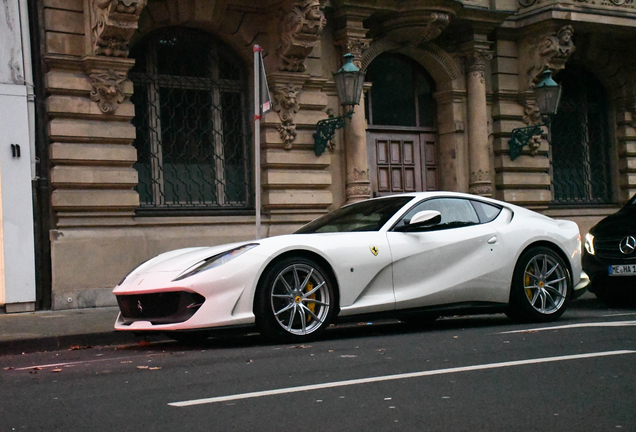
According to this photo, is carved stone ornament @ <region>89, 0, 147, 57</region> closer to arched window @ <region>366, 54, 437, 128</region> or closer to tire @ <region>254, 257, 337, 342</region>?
arched window @ <region>366, 54, 437, 128</region>

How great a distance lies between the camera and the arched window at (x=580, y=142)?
18891mm

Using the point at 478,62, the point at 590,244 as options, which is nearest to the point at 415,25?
the point at 478,62

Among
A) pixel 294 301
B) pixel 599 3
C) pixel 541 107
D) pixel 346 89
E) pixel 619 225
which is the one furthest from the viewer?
pixel 599 3

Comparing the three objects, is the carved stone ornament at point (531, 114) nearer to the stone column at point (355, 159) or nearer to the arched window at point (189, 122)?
the stone column at point (355, 159)

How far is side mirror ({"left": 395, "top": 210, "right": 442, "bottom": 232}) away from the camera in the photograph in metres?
8.04

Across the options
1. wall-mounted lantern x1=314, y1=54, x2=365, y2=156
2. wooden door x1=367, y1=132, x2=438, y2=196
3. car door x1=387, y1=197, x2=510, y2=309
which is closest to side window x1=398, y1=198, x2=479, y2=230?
car door x1=387, y1=197, x2=510, y2=309

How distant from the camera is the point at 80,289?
1254 cm

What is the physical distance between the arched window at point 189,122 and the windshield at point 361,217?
5.67 metres

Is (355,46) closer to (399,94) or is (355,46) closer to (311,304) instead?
(399,94)

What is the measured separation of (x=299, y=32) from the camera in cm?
1412

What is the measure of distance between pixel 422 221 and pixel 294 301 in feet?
4.66

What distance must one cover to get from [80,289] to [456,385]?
8.47 metres

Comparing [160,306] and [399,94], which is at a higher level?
[399,94]

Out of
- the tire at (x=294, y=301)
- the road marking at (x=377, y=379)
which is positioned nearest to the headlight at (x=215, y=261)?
the tire at (x=294, y=301)
